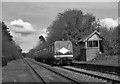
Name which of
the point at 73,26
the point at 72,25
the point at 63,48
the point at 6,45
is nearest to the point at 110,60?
the point at 63,48

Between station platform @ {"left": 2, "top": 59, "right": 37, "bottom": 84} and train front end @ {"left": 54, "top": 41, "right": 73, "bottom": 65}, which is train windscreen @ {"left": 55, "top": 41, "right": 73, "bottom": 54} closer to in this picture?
train front end @ {"left": 54, "top": 41, "right": 73, "bottom": 65}

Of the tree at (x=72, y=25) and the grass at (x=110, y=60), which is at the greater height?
the tree at (x=72, y=25)

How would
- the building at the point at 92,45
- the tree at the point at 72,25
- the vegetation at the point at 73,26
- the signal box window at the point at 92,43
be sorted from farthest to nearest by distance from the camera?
the tree at the point at 72,25 < the vegetation at the point at 73,26 < the signal box window at the point at 92,43 < the building at the point at 92,45

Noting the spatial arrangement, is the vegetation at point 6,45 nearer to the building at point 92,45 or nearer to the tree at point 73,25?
the tree at point 73,25

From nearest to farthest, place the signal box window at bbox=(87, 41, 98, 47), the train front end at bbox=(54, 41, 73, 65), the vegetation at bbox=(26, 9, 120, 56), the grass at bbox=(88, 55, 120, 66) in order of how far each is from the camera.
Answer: the train front end at bbox=(54, 41, 73, 65) < the grass at bbox=(88, 55, 120, 66) < the signal box window at bbox=(87, 41, 98, 47) < the vegetation at bbox=(26, 9, 120, 56)

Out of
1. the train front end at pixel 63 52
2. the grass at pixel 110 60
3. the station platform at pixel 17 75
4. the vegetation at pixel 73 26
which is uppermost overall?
the vegetation at pixel 73 26

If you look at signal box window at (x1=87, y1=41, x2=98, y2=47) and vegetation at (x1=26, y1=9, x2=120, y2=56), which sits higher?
vegetation at (x1=26, y1=9, x2=120, y2=56)

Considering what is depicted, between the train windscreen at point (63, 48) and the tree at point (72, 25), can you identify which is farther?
the tree at point (72, 25)

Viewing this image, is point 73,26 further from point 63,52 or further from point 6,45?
point 63,52

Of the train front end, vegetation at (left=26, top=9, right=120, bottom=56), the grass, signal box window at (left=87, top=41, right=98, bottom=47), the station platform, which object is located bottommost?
the station platform

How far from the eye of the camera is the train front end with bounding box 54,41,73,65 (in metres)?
35.3

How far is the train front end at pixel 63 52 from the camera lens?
35312 mm

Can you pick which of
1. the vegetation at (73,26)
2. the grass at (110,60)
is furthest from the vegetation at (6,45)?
the grass at (110,60)

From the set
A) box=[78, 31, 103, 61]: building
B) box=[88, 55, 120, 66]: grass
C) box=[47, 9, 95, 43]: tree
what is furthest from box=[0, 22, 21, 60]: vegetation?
box=[88, 55, 120, 66]: grass
